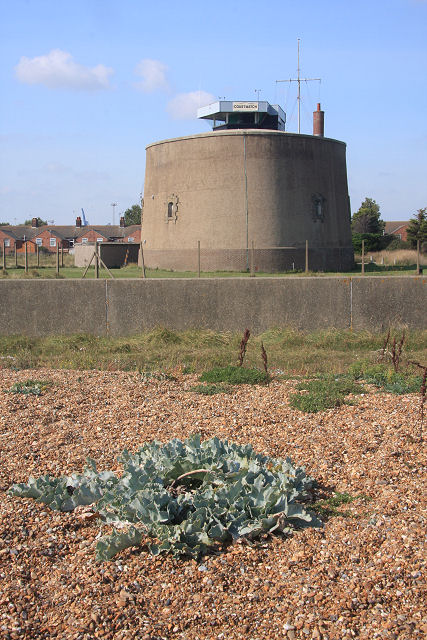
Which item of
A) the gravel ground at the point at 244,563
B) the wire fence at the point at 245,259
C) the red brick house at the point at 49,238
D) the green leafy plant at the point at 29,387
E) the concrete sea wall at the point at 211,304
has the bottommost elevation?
the gravel ground at the point at 244,563

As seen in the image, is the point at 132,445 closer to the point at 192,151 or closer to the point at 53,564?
the point at 53,564

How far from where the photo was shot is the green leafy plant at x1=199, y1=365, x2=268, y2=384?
8.55 meters

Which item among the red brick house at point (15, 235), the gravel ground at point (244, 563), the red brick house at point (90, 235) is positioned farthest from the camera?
the red brick house at point (90, 235)

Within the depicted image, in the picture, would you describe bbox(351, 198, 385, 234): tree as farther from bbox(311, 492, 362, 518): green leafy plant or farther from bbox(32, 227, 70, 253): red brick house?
bbox(311, 492, 362, 518): green leafy plant

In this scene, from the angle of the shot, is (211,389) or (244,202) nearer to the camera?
(211,389)

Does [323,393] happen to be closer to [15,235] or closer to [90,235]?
[90,235]

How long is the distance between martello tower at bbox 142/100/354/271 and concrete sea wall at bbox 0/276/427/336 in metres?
17.2

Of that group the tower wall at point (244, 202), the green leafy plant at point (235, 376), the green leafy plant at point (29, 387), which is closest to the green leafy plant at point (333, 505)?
the green leafy plant at point (235, 376)

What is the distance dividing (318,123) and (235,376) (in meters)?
30.7

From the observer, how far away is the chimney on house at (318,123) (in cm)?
3678

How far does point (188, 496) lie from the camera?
15.0ft

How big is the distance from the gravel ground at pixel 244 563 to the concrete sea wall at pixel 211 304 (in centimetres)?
596

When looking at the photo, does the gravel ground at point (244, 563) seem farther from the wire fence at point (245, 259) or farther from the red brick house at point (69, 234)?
the red brick house at point (69, 234)

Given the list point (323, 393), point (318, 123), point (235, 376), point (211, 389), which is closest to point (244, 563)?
point (323, 393)
